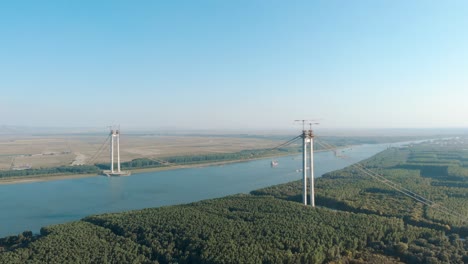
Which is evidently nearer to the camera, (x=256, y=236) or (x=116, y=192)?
(x=256, y=236)

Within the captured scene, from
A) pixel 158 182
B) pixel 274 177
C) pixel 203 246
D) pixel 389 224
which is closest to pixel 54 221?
pixel 203 246

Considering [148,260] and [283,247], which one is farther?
[283,247]

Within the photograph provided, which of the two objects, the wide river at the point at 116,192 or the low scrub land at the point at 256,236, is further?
the wide river at the point at 116,192

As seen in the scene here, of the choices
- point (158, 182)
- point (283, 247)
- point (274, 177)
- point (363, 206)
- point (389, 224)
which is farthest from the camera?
point (274, 177)

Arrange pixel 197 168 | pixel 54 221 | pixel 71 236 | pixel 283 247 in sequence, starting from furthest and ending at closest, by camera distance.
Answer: pixel 197 168 < pixel 54 221 < pixel 71 236 < pixel 283 247

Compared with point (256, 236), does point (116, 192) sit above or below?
below

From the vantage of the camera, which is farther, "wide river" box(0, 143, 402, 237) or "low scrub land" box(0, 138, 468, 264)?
"wide river" box(0, 143, 402, 237)

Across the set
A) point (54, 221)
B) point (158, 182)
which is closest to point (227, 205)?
point (54, 221)

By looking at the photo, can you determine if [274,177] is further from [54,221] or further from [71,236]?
[71,236]
